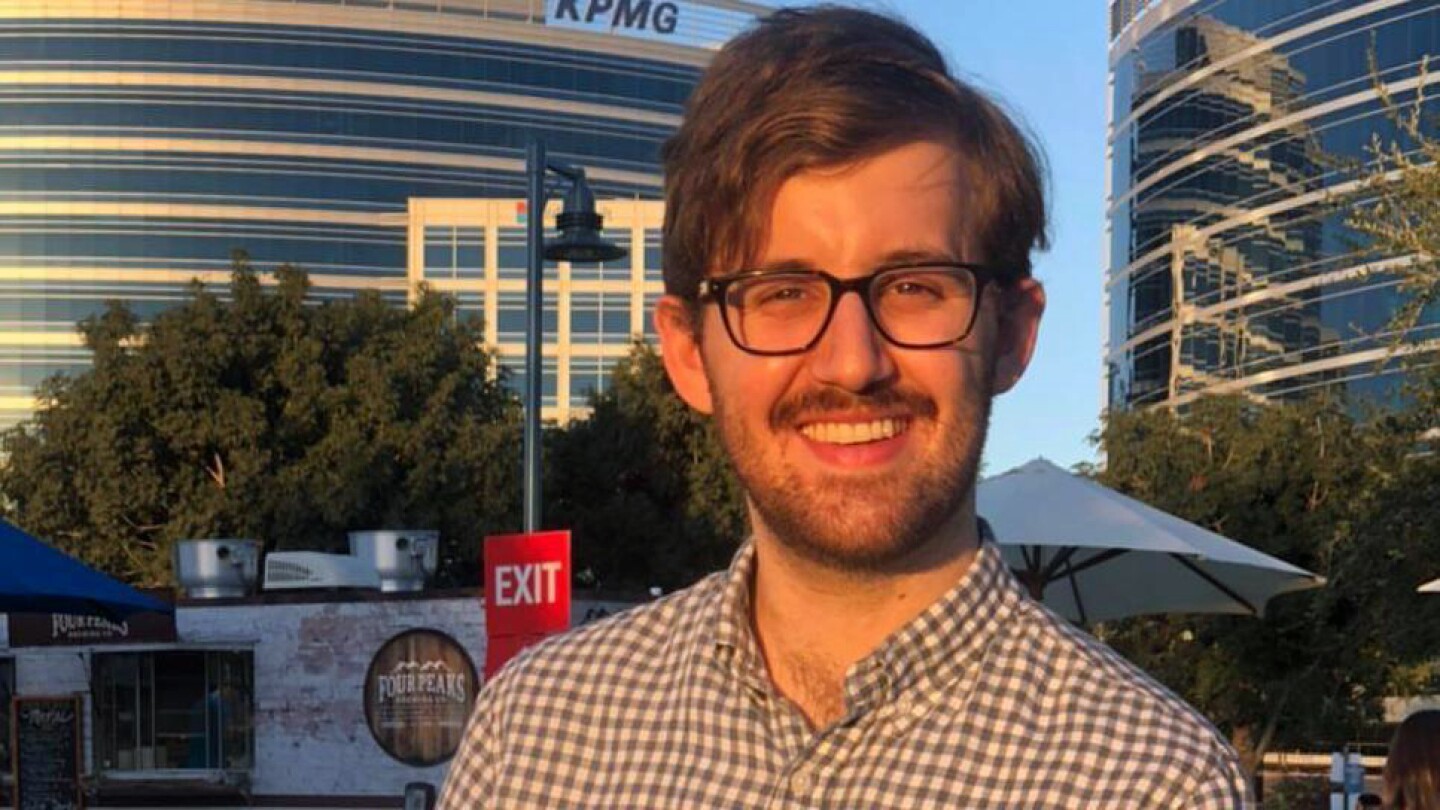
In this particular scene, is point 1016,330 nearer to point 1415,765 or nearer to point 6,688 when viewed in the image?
point 1415,765

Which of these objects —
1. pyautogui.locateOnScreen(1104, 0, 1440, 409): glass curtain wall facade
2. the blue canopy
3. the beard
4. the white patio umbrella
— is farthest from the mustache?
pyautogui.locateOnScreen(1104, 0, 1440, 409): glass curtain wall facade

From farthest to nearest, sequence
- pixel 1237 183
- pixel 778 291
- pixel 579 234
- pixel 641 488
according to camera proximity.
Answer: pixel 1237 183 → pixel 641 488 → pixel 579 234 → pixel 778 291

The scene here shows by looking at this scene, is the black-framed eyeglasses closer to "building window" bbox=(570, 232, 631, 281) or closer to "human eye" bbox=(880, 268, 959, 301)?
"human eye" bbox=(880, 268, 959, 301)

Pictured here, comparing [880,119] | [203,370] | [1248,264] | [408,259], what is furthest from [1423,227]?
[408,259]

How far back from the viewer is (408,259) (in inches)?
3248

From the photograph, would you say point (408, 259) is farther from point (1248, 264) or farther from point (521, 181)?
point (1248, 264)

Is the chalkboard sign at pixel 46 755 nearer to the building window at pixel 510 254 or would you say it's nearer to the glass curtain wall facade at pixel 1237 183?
A: the glass curtain wall facade at pixel 1237 183

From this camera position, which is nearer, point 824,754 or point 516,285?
point 824,754

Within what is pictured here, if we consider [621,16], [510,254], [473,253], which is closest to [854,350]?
[510,254]

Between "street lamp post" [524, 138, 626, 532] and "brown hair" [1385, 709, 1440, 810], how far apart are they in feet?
27.6

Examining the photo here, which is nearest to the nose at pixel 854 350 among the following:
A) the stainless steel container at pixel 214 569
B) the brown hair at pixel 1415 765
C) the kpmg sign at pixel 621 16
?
the brown hair at pixel 1415 765

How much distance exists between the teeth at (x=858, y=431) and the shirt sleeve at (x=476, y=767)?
1.61 feet

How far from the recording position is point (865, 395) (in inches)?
68.6

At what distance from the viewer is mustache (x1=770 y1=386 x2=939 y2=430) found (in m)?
1.74
